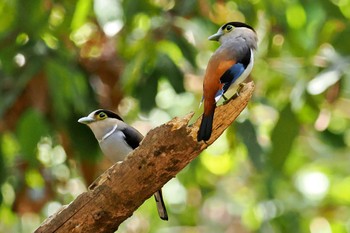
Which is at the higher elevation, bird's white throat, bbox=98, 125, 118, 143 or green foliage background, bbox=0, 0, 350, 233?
bird's white throat, bbox=98, 125, 118, 143

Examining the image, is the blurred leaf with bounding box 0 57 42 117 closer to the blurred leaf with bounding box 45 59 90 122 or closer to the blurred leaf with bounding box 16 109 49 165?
the blurred leaf with bounding box 45 59 90 122

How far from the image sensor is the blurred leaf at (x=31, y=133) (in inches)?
220

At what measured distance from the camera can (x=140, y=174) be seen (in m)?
3.62

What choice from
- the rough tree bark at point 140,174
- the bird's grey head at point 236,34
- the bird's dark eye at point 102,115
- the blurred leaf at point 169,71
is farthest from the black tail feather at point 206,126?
the blurred leaf at point 169,71

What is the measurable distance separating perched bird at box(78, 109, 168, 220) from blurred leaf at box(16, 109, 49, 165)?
5.45 feet

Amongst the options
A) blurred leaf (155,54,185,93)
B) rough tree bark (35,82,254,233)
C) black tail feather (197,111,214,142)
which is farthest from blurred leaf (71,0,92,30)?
black tail feather (197,111,214,142)

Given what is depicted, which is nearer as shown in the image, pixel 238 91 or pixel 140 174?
pixel 238 91

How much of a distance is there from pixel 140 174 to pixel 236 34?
0.60 m

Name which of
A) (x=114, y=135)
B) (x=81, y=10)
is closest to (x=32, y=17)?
(x=81, y=10)

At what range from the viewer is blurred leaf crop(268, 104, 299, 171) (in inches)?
233

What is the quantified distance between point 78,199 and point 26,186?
10.2ft

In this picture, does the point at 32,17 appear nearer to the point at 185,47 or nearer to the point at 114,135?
the point at 185,47

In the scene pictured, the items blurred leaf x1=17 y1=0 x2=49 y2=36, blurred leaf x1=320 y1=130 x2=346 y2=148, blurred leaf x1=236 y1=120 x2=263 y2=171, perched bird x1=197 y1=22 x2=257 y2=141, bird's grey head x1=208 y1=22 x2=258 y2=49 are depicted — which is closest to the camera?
perched bird x1=197 y1=22 x2=257 y2=141

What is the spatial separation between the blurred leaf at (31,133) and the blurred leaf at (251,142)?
115 centimetres
